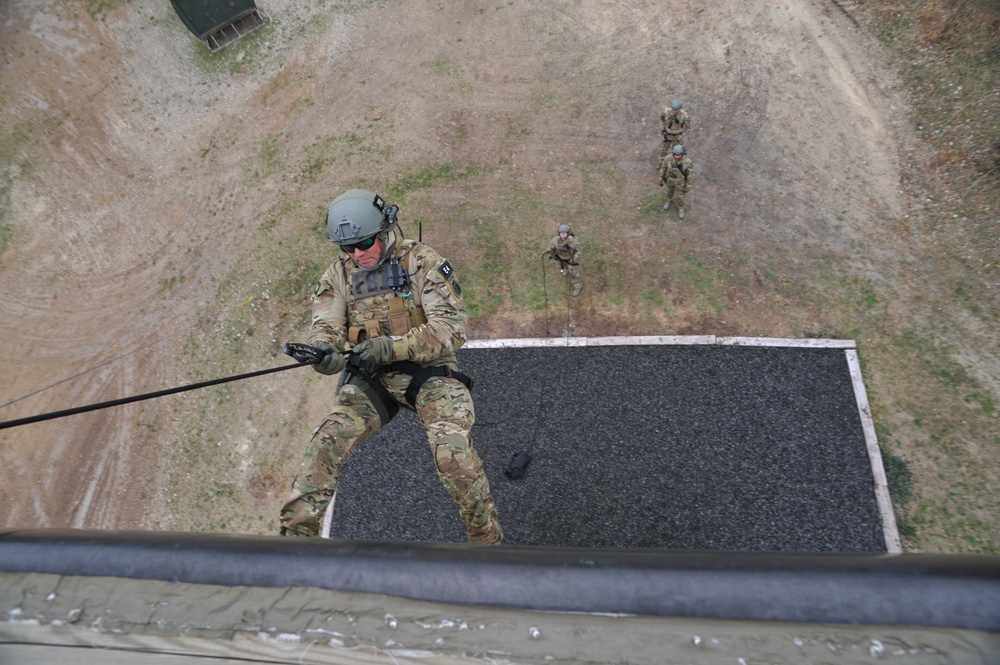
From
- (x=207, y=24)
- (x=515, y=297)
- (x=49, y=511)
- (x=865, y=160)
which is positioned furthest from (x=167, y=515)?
(x=865, y=160)

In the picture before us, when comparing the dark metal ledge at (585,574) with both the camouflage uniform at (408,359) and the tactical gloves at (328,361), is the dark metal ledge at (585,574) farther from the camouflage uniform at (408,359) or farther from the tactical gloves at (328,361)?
the camouflage uniform at (408,359)

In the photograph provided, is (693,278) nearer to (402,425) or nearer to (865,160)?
(865,160)

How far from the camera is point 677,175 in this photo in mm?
12531

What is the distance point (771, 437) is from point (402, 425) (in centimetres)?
610

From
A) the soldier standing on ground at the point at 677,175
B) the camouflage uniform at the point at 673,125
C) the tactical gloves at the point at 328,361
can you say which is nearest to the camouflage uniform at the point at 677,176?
the soldier standing on ground at the point at 677,175

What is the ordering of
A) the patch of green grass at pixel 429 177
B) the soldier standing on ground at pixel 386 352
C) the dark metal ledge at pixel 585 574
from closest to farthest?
the dark metal ledge at pixel 585 574
the soldier standing on ground at pixel 386 352
the patch of green grass at pixel 429 177

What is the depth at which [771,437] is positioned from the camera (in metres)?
10.1

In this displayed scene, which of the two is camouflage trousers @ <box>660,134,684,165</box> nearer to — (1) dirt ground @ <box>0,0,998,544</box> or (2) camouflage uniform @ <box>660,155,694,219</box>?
(1) dirt ground @ <box>0,0,998,544</box>

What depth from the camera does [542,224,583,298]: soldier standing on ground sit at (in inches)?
463

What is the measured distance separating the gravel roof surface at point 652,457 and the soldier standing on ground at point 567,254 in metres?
1.66

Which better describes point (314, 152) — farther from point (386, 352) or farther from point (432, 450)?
point (432, 450)

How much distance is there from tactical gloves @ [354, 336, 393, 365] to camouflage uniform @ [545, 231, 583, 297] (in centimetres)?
548

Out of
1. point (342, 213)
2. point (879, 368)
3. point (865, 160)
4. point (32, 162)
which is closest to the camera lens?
point (342, 213)

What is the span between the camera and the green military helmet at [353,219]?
7211 millimetres
